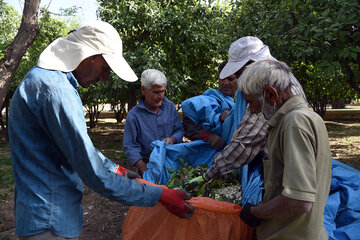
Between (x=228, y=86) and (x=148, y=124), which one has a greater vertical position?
(x=228, y=86)

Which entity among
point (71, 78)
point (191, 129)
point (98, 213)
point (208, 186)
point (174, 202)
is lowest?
point (98, 213)

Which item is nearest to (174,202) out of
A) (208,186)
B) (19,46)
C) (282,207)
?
(208,186)

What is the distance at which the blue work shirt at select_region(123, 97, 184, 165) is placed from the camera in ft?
10.6

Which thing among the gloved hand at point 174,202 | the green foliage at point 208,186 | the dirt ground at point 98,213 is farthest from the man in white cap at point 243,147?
the dirt ground at point 98,213

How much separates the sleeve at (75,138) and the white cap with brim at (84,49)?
0.17 m

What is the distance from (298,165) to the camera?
126 cm

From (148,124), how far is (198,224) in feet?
4.81

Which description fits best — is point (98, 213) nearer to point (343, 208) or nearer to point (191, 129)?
point (191, 129)

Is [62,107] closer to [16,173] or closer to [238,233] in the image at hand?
[16,173]

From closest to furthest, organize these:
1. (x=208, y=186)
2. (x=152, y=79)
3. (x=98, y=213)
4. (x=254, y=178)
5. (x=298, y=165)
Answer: (x=298, y=165) < (x=254, y=178) < (x=208, y=186) < (x=152, y=79) < (x=98, y=213)

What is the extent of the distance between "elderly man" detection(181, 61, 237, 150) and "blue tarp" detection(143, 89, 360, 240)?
0.15 feet

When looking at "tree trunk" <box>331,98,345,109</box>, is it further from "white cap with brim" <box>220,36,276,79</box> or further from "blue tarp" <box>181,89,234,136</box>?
"white cap with brim" <box>220,36,276,79</box>

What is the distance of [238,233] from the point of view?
1996mm

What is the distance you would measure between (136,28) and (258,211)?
6870 mm
